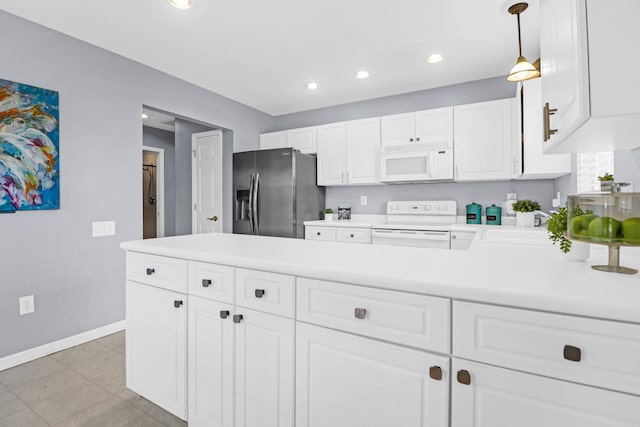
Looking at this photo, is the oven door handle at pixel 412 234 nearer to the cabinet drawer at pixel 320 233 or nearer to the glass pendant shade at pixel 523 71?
the cabinet drawer at pixel 320 233

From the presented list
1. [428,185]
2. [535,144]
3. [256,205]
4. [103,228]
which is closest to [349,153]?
[428,185]

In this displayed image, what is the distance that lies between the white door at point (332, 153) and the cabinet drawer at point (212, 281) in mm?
2902

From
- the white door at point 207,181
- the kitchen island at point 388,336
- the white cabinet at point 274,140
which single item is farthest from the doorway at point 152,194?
the kitchen island at point 388,336

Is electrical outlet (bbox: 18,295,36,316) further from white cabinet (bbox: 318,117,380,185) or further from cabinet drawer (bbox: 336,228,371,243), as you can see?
white cabinet (bbox: 318,117,380,185)

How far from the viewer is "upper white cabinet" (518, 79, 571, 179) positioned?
2607 mm

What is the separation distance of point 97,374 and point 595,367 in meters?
2.75

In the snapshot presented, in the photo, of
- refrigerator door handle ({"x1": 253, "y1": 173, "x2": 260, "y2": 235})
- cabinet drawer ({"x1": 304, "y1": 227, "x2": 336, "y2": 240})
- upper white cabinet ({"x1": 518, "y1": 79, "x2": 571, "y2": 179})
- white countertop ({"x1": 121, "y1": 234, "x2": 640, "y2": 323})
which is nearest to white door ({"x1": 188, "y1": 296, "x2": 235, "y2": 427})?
white countertop ({"x1": 121, "y1": 234, "x2": 640, "y2": 323})

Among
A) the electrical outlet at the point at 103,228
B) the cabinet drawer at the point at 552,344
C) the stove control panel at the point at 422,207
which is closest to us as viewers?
the cabinet drawer at the point at 552,344

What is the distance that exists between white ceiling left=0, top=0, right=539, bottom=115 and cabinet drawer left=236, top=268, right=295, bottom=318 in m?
2.03

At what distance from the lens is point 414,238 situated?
10.7 ft

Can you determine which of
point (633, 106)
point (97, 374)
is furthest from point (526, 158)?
point (97, 374)

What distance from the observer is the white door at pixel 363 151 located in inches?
153

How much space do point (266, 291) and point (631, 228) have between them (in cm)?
117

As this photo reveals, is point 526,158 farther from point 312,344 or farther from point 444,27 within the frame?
point 312,344
